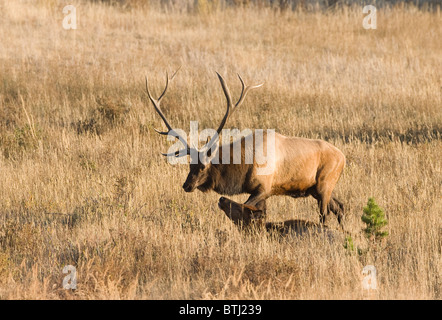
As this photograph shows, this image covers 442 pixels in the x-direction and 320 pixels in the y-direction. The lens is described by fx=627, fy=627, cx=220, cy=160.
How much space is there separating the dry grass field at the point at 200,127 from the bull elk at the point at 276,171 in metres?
0.31

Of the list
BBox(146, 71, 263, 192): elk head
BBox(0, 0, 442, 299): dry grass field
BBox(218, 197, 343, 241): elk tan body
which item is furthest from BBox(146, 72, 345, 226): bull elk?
BBox(218, 197, 343, 241): elk tan body

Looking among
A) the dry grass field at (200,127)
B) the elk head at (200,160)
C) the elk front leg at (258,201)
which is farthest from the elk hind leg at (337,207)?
the elk head at (200,160)

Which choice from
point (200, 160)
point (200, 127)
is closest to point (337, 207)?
point (200, 160)

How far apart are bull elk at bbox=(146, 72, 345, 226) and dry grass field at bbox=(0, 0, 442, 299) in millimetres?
308

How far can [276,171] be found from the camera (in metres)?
7.60

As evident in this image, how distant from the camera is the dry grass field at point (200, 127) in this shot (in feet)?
18.5

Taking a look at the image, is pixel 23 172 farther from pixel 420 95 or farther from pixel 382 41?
pixel 382 41

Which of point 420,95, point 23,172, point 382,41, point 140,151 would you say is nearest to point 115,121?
point 140,151

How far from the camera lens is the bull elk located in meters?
7.58

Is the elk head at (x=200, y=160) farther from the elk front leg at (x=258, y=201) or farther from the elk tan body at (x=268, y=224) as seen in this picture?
the elk tan body at (x=268, y=224)

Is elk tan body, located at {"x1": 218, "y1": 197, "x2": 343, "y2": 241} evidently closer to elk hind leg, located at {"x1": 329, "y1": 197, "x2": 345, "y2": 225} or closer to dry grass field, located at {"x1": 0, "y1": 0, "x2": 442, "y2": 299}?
dry grass field, located at {"x1": 0, "y1": 0, "x2": 442, "y2": 299}

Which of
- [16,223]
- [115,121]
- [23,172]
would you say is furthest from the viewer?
[115,121]
